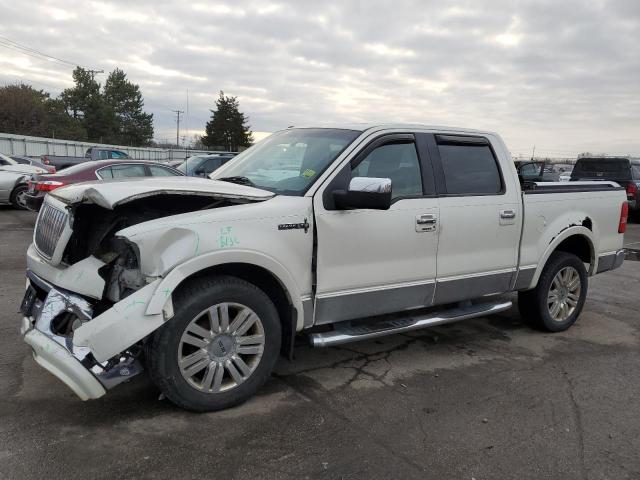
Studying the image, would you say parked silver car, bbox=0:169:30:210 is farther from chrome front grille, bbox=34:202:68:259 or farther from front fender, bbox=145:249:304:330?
front fender, bbox=145:249:304:330

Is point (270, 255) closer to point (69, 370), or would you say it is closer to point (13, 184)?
point (69, 370)

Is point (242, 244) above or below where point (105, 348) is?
above

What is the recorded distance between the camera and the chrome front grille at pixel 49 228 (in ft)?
11.8

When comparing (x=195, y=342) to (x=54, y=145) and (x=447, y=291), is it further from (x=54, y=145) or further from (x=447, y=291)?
(x=54, y=145)

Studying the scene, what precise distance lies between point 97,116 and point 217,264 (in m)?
94.9

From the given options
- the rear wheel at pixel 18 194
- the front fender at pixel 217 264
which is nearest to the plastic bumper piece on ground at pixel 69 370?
the front fender at pixel 217 264

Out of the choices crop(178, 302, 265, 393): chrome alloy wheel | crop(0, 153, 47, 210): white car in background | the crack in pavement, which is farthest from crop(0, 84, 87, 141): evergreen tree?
the crack in pavement

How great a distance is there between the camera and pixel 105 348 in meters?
3.00

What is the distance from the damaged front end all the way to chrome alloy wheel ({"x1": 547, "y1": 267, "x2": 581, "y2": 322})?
11.5 ft

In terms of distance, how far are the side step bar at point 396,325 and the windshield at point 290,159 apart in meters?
1.05

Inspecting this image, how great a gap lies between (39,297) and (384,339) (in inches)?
116

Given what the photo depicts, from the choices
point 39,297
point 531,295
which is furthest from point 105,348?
point 531,295

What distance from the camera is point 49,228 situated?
3.79 metres

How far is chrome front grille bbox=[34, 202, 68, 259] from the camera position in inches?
142
